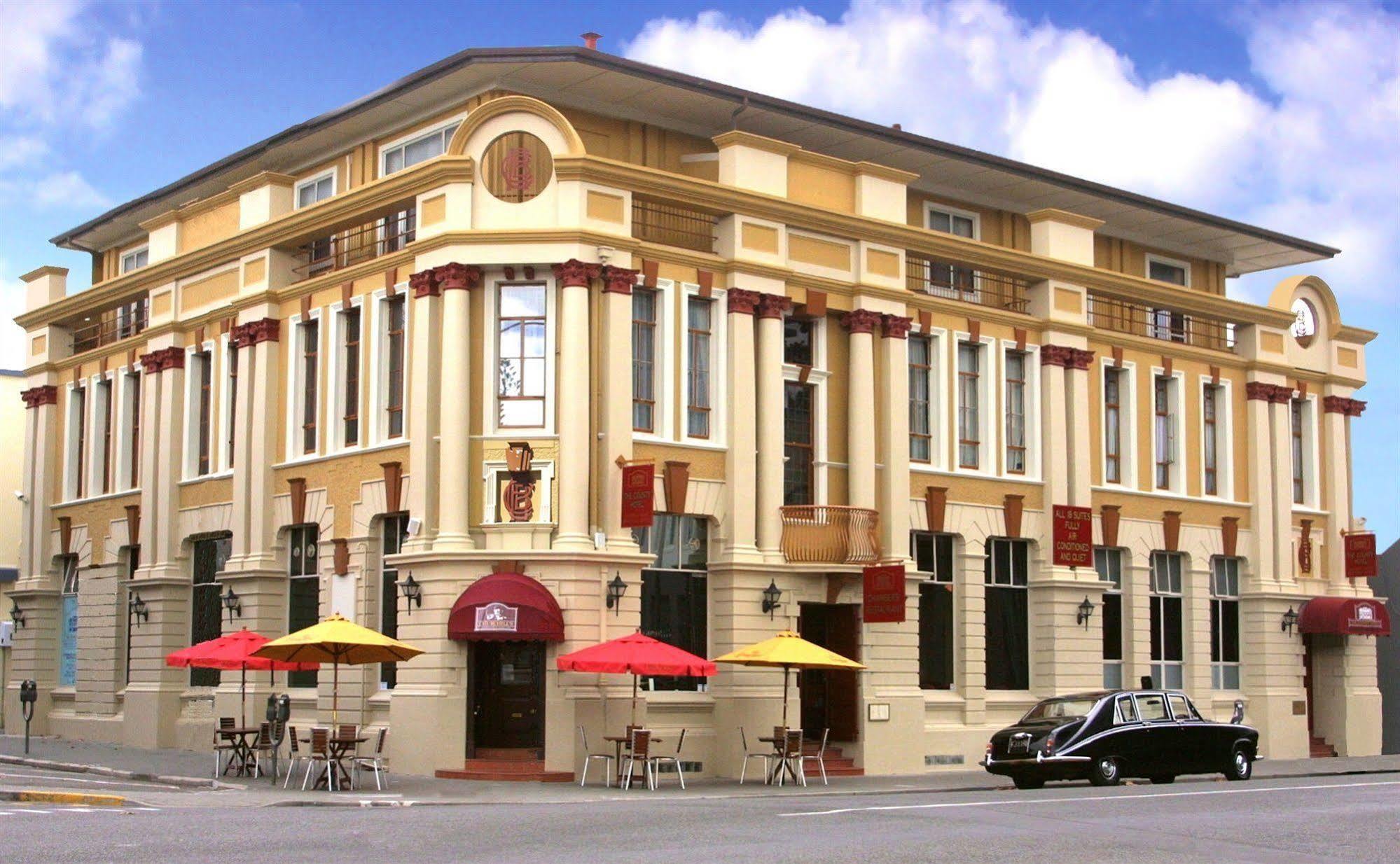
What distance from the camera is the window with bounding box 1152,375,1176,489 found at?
136 ft

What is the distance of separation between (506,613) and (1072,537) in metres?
13.8

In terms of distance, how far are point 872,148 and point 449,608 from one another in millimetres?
13181

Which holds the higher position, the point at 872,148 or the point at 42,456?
the point at 872,148

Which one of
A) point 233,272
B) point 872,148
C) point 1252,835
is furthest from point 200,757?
point 1252,835

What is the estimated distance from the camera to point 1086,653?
3862 cm

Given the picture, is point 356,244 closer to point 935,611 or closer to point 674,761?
point 674,761

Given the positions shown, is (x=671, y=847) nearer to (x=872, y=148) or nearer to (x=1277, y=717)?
(x=872, y=148)

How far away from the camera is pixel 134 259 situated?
4453 centimetres

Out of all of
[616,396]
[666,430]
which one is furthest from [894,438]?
[616,396]

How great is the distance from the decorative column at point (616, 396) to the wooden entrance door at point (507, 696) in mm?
2391

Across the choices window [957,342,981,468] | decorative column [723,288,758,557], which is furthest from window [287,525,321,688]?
window [957,342,981,468]

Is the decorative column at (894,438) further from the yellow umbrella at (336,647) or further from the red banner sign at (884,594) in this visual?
the yellow umbrella at (336,647)

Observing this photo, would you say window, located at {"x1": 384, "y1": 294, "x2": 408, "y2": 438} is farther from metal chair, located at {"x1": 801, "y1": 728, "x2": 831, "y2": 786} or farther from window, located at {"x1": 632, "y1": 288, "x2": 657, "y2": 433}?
metal chair, located at {"x1": 801, "y1": 728, "x2": 831, "y2": 786}

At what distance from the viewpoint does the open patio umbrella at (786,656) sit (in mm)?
29594
